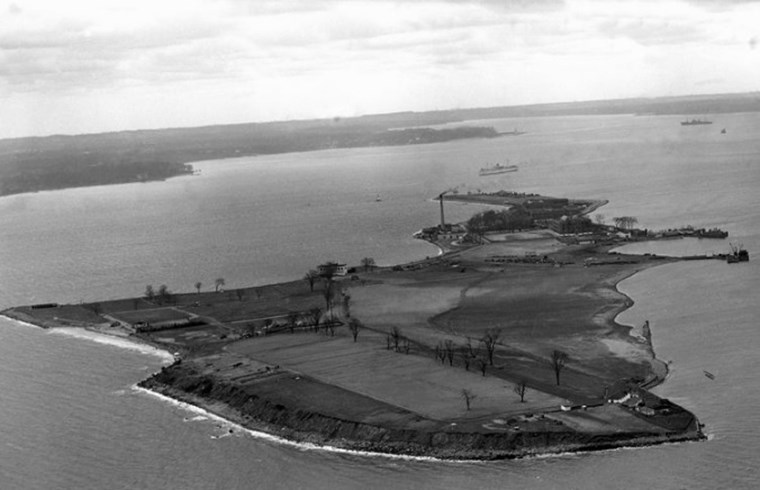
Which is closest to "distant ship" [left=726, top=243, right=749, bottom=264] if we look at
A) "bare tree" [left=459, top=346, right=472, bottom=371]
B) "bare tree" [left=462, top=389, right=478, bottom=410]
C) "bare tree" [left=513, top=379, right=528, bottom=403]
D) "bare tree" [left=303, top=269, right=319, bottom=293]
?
"bare tree" [left=303, top=269, right=319, bottom=293]

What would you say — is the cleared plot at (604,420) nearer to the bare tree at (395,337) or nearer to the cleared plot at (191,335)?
the bare tree at (395,337)

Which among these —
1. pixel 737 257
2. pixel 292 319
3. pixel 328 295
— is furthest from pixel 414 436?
pixel 737 257

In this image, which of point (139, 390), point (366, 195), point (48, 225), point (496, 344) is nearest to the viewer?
point (139, 390)

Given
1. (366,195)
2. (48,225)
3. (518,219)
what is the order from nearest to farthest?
(518,219), (48,225), (366,195)

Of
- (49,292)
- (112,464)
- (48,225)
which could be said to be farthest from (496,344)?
(48,225)

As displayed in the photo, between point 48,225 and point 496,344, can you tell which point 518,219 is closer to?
point 496,344

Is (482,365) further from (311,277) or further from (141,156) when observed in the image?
(141,156)

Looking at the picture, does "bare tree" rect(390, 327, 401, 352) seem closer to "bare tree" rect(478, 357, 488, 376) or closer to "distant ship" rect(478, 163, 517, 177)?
"bare tree" rect(478, 357, 488, 376)

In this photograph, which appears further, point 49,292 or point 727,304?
point 49,292
